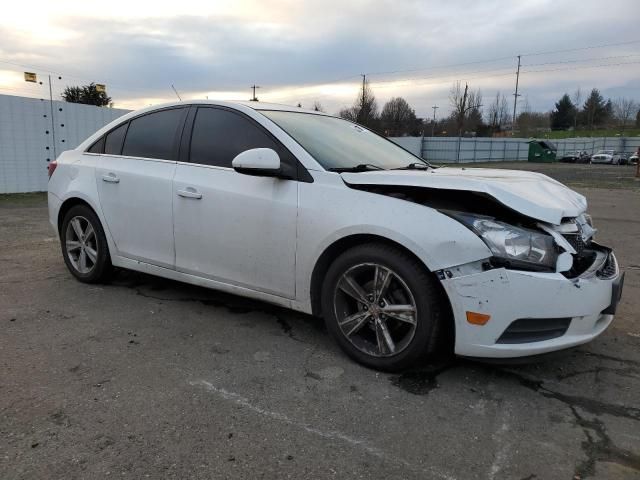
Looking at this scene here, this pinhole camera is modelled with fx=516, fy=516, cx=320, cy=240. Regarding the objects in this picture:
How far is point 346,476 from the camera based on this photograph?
2.23 metres

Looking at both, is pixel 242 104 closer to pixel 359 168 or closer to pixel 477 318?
pixel 359 168

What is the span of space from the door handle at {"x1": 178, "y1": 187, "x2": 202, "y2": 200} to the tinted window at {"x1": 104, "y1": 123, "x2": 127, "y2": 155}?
1111 millimetres

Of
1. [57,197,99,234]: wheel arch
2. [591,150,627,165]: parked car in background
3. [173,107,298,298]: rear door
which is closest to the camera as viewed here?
[173,107,298,298]: rear door

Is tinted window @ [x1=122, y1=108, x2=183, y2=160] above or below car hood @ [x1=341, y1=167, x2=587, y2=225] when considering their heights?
above

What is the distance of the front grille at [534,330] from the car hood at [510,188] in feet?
1.83

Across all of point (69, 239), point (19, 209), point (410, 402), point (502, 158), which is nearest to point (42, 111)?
point (19, 209)

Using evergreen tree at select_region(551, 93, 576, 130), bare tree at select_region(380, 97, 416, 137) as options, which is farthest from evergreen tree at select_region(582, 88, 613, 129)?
bare tree at select_region(380, 97, 416, 137)

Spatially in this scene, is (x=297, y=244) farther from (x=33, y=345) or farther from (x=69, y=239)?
(x=69, y=239)

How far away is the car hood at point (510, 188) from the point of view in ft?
9.50

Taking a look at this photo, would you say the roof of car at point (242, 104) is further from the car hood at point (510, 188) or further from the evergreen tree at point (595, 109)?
the evergreen tree at point (595, 109)

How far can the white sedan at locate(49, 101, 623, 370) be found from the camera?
2.82 meters

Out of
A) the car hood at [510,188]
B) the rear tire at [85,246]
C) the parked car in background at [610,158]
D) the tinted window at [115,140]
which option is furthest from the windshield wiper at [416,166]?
the parked car in background at [610,158]

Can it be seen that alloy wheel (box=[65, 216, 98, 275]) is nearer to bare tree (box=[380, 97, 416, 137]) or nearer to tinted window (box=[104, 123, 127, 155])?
tinted window (box=[104, 123, 127, 155])

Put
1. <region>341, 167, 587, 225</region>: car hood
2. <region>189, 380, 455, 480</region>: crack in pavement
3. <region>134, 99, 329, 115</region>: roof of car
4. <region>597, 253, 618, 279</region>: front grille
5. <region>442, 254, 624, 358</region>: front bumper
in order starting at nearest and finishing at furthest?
1. <region>189, 380, 455, 480</region>: crack in pavement
2. <region>442, 254, 624, 358</region>: front bumper
3. <region>341, 167, 587, 225</region>: car hood
4. <region>597, 253, 618, 279</region>: front grille
5. <region>134, 99, 329, 115</region>: roof of car
